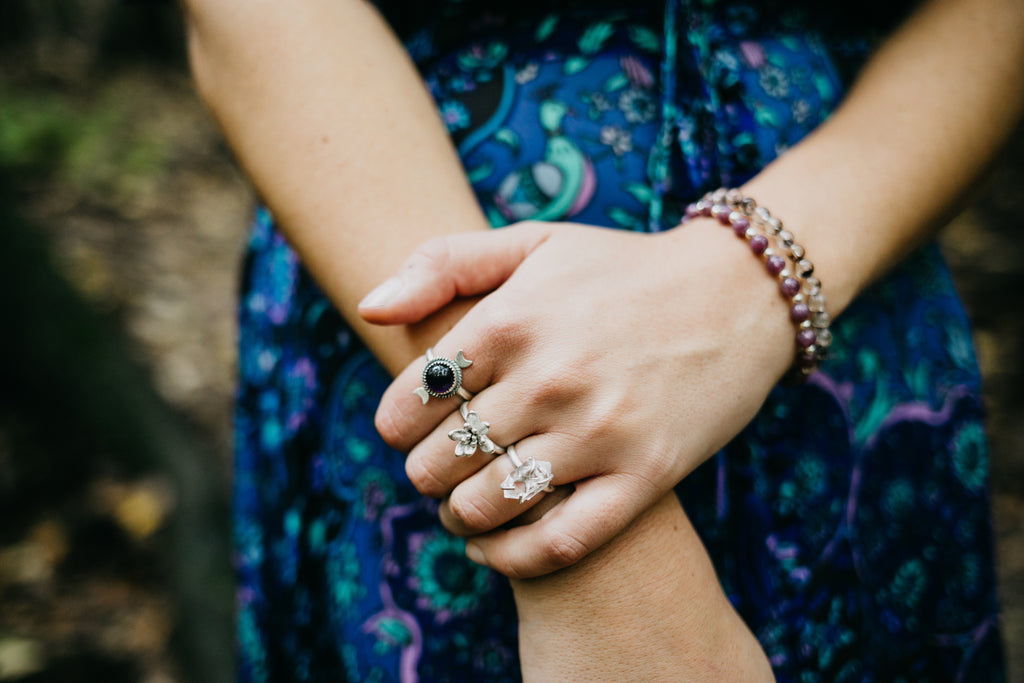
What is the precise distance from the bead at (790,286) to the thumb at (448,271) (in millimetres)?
294

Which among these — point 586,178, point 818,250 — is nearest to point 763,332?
point 818,250

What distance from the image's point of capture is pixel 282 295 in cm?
101

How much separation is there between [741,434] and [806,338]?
176mm

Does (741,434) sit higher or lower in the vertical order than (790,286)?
lower

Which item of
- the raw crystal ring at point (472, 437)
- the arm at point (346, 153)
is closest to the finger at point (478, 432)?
the raw crystal ring at point (472, 437)

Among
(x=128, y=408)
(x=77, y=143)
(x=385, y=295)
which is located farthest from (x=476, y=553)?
(x=77, y=143)

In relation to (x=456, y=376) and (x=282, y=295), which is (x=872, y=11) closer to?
(x=456, y=376)

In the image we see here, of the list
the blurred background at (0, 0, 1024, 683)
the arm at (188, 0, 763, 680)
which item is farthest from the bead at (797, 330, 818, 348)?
the blurred background at (0, 0, 1024, 683)

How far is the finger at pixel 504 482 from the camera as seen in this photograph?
654 millimetres

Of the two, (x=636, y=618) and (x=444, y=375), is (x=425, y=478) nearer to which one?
(x=444, y=375)

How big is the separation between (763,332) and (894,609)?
517mm

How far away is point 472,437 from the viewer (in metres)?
0.67

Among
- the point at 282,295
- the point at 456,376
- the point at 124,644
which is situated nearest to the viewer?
the point at 456,376

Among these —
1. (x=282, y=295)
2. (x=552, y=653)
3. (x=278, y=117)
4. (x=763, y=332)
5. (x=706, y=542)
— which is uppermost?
(x=278, y=117)
